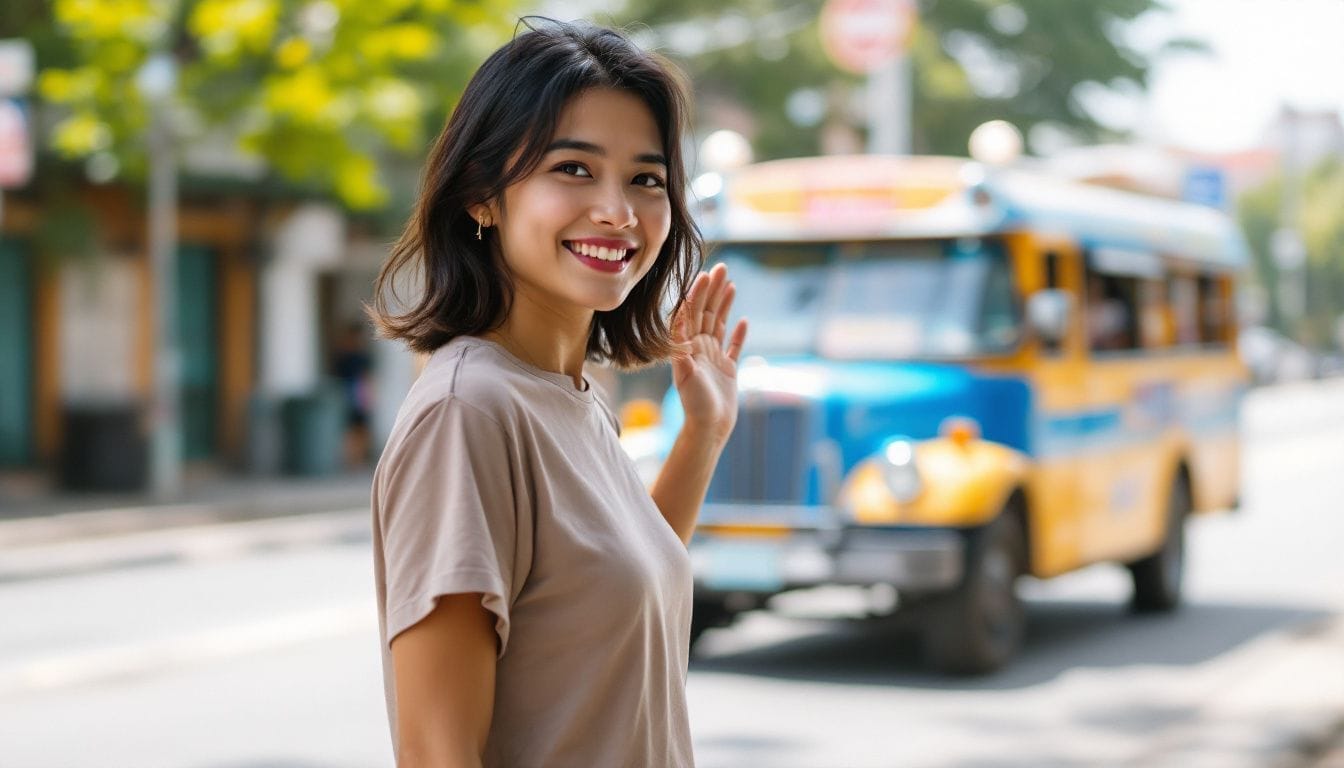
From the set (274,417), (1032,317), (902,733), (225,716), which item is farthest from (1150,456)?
(274,417)

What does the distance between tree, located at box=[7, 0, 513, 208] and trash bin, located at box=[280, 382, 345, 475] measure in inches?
166

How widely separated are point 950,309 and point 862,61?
8.58m

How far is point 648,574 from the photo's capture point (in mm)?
2195

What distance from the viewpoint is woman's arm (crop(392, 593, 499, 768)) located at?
2014 mm

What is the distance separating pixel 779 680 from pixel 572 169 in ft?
25.7

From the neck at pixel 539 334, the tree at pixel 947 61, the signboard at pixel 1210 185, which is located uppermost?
the tree at pixel 947 61

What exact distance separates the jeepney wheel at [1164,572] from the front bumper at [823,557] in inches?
137

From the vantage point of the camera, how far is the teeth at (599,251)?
232 cm

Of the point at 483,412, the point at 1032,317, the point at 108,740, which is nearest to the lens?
the point at 483,412

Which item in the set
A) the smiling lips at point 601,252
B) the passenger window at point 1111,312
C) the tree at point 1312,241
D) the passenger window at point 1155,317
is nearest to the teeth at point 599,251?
the smiling lips at point 601,252

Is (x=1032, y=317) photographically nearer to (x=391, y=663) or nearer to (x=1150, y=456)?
(x=1150, y=456)

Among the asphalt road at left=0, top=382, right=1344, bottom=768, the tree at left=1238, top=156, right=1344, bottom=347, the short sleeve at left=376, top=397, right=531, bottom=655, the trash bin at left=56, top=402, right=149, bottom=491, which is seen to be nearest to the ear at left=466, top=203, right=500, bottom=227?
the short sleeve at left=376, top=397, right=531, bottom=655

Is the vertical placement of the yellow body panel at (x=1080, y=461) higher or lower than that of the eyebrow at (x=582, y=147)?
lower

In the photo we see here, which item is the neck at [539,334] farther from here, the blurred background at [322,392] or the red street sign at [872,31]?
the red street sign at [872,31]
